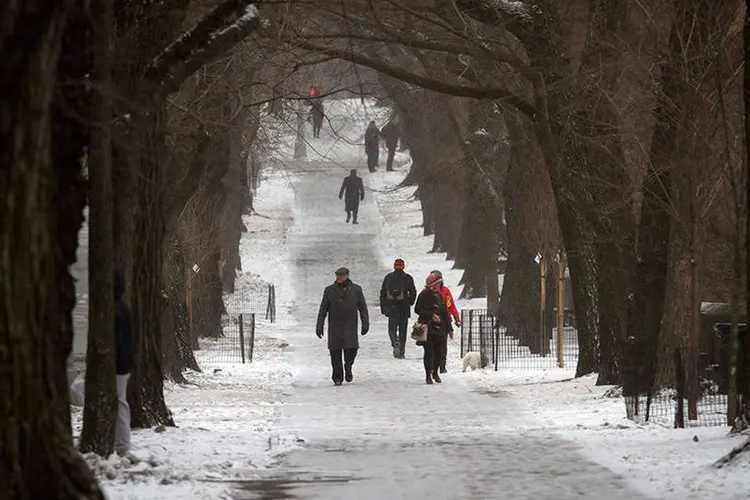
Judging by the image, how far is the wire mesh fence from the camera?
39344 millimetres

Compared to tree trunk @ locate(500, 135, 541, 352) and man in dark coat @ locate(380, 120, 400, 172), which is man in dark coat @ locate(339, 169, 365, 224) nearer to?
man in dark coat @ locate(380, 120, 400, 172)

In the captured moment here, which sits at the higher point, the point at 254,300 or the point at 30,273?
the point at 254,300

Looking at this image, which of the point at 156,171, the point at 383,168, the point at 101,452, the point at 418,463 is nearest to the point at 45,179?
the point at 101,452

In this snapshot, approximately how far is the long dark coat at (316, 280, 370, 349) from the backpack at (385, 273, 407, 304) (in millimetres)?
4127

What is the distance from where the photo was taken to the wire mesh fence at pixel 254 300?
129 ft

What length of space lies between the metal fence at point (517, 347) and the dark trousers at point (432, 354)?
87.7 inches

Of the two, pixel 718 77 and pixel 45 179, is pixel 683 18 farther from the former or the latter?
Answer: pixel 45 179

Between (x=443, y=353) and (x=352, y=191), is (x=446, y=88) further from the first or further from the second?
(x=352, y=191)

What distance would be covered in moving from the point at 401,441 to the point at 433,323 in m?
8.36

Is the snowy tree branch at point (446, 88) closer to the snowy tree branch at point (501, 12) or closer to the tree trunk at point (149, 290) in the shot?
the snowy tree branch at point (501, 12)

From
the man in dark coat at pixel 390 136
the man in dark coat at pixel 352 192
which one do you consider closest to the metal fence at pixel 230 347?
the man in dark coat at pixel 352 192

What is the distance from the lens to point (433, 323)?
23375 millimetres

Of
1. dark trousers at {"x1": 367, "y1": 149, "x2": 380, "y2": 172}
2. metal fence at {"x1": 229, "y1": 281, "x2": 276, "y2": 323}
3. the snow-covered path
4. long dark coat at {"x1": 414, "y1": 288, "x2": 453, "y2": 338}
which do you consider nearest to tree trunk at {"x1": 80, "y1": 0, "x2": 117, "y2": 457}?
the snow-covered path

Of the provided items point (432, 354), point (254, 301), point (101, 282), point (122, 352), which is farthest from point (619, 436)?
point (254, 301)
